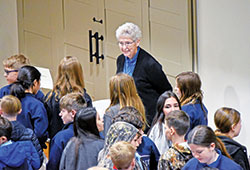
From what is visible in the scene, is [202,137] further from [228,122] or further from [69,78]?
[69,78]

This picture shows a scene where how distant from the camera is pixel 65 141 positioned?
426cm

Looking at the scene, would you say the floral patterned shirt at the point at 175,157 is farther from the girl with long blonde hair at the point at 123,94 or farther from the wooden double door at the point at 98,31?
the wooden double door at the point at 98,31

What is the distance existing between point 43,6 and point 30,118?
10.7 feet

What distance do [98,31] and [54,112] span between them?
9.28 ft

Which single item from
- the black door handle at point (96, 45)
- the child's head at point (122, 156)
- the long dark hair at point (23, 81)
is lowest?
the child's head at point (122, 156)

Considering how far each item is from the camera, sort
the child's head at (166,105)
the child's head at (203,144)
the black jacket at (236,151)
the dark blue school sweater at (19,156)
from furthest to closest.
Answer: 1. the child's head at (166,105)
2. the black jacket at (236,151)
3. the dark blue school sweater at (19,156)
4. the child's head at (203,144)

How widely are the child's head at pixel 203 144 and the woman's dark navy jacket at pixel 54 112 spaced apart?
4.65 feet

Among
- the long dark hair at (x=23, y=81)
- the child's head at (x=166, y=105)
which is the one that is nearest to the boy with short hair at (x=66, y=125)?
the long dark hair at (x=23, y=81)

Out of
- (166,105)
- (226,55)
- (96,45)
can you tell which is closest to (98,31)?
(96,45)

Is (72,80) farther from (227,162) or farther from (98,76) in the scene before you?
(98,76)

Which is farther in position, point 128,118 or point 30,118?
point 30,118

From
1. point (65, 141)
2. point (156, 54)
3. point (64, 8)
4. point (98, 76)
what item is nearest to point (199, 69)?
point (156, 54)

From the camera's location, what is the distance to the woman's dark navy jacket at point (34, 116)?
15.7ft

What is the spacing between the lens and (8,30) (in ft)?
24.7
